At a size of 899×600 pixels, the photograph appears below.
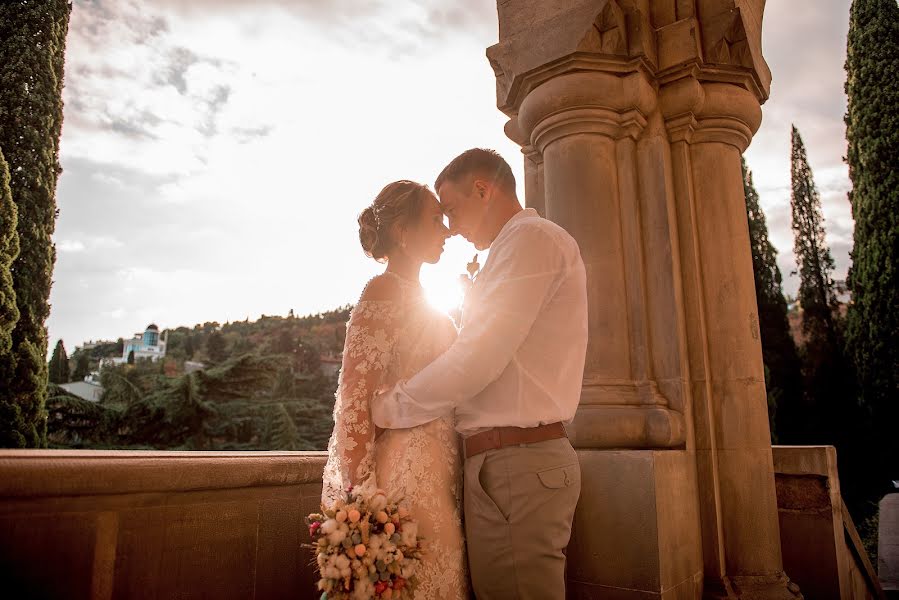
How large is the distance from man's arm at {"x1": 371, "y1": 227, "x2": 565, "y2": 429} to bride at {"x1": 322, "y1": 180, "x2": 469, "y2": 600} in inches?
3.0

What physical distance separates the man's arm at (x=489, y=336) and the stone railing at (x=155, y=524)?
0.76 metres

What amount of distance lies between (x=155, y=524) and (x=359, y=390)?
2.67 ft

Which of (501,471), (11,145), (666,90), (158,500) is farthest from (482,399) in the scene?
(11,145)

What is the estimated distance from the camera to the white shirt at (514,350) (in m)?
1.70

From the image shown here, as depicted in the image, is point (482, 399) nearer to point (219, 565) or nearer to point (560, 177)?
point (219, 565)

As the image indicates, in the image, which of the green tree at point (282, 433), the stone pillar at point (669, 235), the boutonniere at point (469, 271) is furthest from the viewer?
the green tree at point (282, 433)

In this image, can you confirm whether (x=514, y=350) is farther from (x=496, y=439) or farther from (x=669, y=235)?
(x=669, y=235)

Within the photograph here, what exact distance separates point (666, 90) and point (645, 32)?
12.1 inches

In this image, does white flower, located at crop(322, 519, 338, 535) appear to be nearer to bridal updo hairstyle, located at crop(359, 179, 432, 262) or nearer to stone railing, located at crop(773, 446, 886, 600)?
bridal updo hairstyle, located at crop(359, 179, 432, 262)

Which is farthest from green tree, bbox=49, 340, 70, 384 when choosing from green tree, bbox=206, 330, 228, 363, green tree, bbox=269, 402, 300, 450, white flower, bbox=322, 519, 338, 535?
white flower, bbox=322, 519, 338, 535

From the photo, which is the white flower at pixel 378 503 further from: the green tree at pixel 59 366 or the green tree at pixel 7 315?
the green tree at pixel 59 366

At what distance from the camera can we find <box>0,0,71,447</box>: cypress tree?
12695mm

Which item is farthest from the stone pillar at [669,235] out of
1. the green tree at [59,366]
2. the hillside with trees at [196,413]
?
the green tree at [59,366]

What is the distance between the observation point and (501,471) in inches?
68.2
